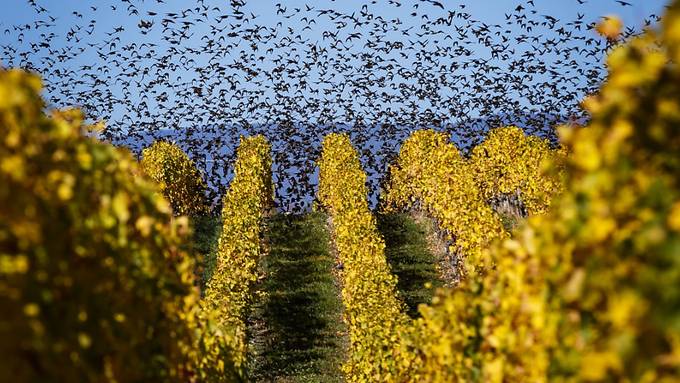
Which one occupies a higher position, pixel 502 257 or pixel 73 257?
pixel 502 257

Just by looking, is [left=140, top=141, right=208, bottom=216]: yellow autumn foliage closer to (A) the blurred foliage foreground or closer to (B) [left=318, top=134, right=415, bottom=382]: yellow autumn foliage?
(B) [left=318, top=134, right=415, bottom=382]: yellow autumn foliage

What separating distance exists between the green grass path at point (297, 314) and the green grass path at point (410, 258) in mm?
2826

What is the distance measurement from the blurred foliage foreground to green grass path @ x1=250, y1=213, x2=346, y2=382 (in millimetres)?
15010

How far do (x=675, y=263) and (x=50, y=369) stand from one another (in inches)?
110

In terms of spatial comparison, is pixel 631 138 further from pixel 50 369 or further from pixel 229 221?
pixel 229 221

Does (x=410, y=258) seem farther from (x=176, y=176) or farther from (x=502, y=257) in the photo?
(x=502, y=257)

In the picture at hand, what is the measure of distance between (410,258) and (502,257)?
27.2m

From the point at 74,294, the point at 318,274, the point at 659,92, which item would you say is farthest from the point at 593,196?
the point at 318,274

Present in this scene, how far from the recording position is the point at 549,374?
3863 millimetres

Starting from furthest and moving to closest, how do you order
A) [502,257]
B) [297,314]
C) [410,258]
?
1. [410,258]
2. [297,314]
3. [502,257]

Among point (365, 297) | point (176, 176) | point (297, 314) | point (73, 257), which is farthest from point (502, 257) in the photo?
point (176, 176)

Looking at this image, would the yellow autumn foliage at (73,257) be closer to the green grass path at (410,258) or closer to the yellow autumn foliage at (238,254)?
the yellow autumn foliage at (238,254)

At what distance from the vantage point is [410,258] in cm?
3241

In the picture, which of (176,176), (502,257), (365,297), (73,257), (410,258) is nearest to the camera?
(73,257)
